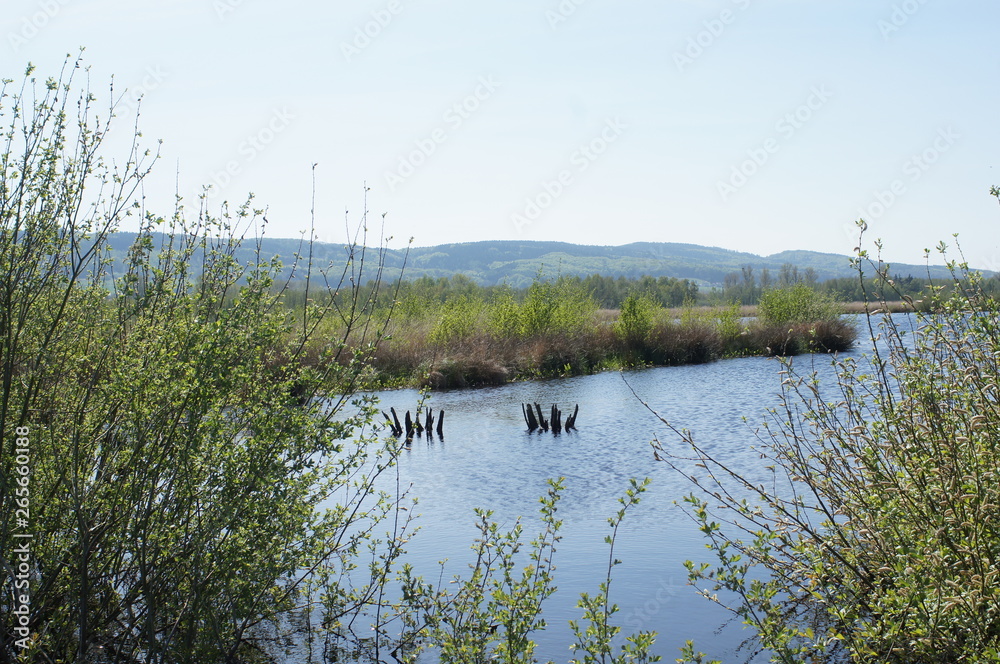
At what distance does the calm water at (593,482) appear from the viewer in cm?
818

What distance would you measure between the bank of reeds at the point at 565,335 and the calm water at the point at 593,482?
7.25 feet

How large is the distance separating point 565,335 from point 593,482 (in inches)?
736

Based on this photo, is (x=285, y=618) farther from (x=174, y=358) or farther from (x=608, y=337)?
(x=608, y=337)

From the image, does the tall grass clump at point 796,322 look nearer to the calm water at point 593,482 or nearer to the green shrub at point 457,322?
the calm water at point 593,482

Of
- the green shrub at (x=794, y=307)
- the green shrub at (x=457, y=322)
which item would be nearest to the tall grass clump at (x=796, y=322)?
the green shrub at (x=794, y=307)

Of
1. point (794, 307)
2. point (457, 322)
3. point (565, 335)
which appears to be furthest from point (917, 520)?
point (794, 307)

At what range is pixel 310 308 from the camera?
632 centimetres

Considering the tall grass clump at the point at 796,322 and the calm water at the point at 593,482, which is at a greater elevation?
the tall grass clump at the point at 796,322

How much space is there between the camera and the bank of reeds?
2855 cm

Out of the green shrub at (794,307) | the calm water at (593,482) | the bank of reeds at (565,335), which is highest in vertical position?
the green shrub at (794,307)

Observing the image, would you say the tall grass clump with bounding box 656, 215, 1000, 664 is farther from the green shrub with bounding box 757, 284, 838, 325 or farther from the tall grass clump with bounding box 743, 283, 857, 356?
the green shrub with bounding box 757, 284, 838, 325

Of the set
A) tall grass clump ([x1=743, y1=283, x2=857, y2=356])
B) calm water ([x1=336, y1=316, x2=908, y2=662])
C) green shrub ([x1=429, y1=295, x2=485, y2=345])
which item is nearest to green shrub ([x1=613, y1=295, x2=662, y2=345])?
tall grass clump ([x1=743, y1=283, x2=857, y2=356])

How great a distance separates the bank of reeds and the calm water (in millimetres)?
2210

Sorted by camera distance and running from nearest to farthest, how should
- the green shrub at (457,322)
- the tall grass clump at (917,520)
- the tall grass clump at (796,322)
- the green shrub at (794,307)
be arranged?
the tall grass clump at (917,520) < the green shrub at (457,322) < the tall grass clump at (796,322) < the green shrub at (794,307)
